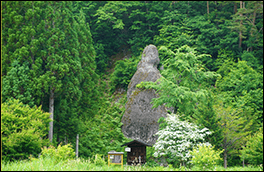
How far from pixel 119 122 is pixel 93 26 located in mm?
15571

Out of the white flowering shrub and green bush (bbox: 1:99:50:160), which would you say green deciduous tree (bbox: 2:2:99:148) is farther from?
the white flowering shrub

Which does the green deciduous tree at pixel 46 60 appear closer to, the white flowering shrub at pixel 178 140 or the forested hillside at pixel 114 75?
the forested hillside at pixel 114 75

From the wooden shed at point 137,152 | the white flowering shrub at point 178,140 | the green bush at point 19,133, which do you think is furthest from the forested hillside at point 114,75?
the wooden shed at point 137,152

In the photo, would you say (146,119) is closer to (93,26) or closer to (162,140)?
(162,140)

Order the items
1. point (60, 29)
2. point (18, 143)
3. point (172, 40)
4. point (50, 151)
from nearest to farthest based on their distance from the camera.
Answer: point (50, 151) → point (18, 143) → point (60, 29) → point (172, 40)

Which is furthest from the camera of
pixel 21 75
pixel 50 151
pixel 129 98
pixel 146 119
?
pixel 129 98

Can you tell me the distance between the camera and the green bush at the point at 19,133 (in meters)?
11.6

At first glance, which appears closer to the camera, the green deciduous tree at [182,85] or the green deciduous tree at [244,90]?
the green deciduous tree at [182,85]

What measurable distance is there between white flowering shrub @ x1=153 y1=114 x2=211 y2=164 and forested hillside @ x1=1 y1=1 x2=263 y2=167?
5.75 ft

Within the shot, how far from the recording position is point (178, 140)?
1184cm

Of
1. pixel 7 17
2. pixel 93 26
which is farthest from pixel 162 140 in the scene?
pixel 93 26

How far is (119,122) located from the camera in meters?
21.4

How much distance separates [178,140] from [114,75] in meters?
15.6

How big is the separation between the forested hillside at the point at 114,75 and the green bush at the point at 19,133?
0.06 meters
